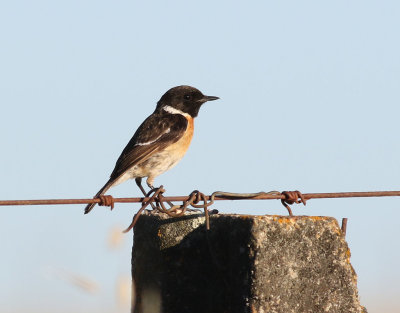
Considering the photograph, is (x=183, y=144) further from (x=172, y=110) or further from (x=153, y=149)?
(x=172, y=110)

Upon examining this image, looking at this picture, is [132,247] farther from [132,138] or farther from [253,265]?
[132,138]

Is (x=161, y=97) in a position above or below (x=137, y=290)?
above

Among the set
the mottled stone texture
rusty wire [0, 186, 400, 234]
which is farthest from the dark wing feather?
the mottled stone texture

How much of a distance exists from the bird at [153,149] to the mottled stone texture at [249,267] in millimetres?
4103

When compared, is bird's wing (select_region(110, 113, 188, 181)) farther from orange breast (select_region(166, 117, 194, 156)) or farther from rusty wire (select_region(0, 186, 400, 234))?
rusty wire (select_region(0, 186, 400, 234))

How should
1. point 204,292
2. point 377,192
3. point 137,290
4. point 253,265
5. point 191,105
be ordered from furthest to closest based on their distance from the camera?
point 191,105, point 377,192, point 137,290, point 204,292, point 253,265

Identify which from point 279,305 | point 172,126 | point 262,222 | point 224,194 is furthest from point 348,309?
point 172,126

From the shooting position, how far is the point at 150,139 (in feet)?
26.4

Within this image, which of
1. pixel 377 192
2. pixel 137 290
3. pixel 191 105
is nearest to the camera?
pixel 137 290

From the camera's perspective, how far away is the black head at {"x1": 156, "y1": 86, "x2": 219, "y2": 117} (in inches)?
356

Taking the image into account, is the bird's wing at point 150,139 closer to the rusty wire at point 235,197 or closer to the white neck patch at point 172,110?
the white neck patch at point 172,110

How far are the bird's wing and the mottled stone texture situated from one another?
424 centimetres

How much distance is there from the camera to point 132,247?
12.4 feet

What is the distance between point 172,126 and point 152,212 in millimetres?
4528
